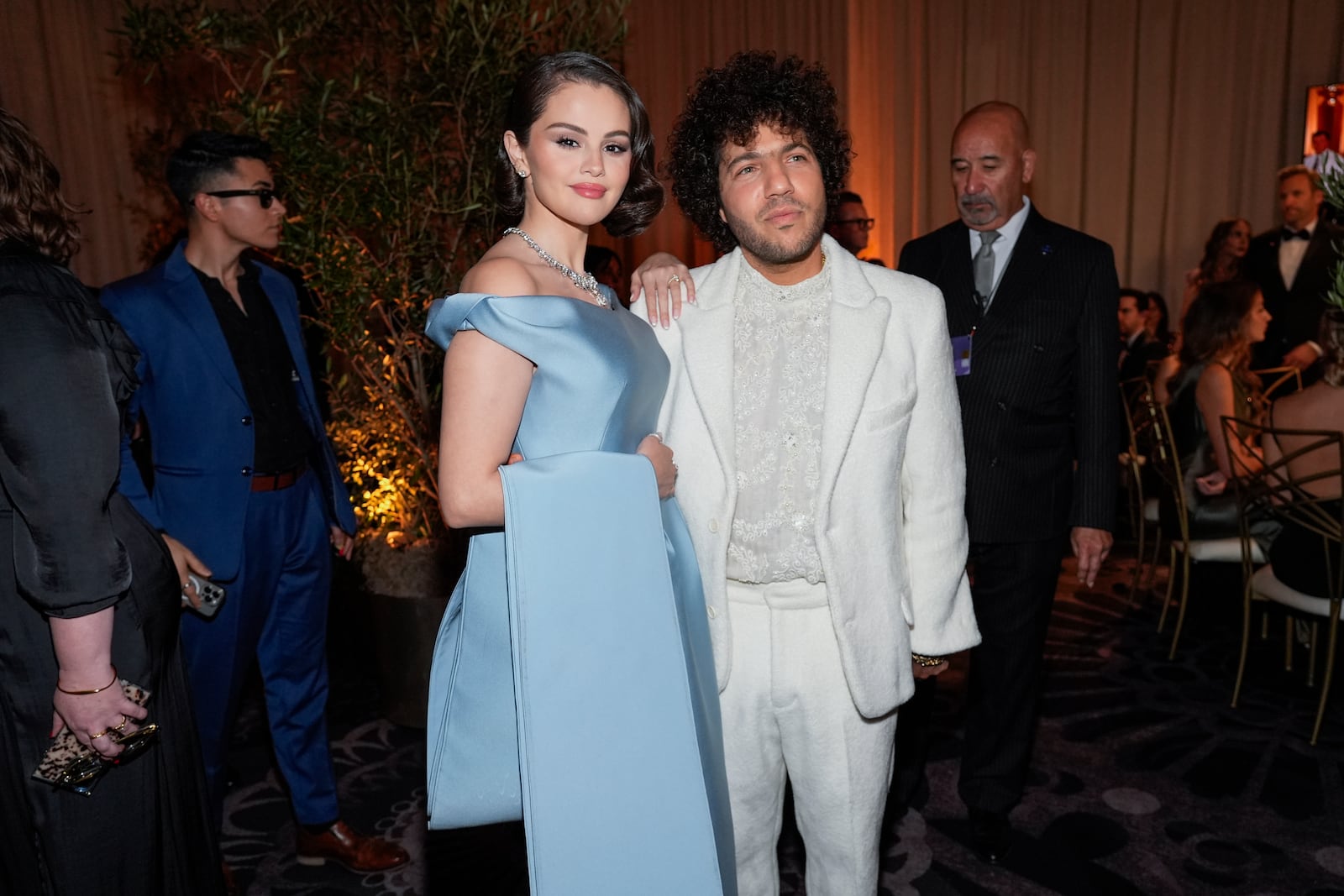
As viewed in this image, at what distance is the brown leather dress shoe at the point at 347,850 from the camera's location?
295cm

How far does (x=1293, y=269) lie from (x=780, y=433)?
6078mm

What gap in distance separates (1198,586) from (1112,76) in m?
4.90

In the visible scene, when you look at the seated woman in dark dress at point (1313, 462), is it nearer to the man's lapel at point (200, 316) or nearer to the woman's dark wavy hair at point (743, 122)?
the woman's dark wavy hair at point (743, 122)

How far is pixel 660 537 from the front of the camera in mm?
1620

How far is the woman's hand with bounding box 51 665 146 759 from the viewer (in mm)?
1712

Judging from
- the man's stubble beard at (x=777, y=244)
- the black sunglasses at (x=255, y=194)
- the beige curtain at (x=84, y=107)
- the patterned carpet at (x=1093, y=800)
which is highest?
the beige curtain at (x=84, y=107)

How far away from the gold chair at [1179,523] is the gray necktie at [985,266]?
5.60 ft

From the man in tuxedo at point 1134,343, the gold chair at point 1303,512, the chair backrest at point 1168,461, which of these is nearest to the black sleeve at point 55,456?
the gold chair at point 1303,512

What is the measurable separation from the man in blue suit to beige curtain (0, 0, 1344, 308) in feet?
16.5

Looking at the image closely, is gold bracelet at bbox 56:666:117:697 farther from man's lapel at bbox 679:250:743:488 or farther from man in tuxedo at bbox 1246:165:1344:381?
man in tuxedo at bbox 1246:165:1344:381

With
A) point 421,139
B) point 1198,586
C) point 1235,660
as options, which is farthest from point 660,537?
point 1198,586

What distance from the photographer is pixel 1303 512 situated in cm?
357

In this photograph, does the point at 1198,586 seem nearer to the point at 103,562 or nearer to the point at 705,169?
the point at 705,169

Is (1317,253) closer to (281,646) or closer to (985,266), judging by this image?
(985,266)
